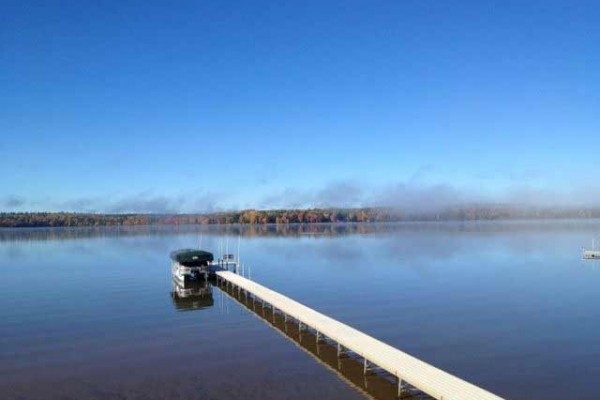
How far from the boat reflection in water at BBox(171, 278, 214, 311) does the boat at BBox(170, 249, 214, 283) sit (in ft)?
1.49

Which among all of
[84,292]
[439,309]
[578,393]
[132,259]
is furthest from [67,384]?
[132,259]

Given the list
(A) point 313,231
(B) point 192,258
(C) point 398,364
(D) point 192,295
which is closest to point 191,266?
(B) point 192,258

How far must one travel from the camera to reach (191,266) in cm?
3362

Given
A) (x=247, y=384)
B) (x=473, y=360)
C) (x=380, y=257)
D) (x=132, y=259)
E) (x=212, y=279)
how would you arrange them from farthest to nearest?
(x=132, y=259) < (x=380, y=257) < (x=212, y=279) < (x=473, y=360) < (x=247, y=384)

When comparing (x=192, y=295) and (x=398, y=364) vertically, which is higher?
(x=398, y=364)

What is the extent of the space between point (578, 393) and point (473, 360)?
2969 millimetres

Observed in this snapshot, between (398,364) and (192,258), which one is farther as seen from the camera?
(192,258)

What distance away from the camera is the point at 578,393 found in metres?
12.3

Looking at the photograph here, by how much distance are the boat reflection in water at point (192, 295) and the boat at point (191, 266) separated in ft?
1.49

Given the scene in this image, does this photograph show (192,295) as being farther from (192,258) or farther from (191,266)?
(192,258)

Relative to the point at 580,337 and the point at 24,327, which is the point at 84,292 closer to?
the point at 24,327

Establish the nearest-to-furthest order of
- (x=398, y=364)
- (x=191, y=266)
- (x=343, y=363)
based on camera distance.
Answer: (x=398, y=364)
(x=343, y=363)
(x=191, y=266)

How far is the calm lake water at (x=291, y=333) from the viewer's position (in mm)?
13188

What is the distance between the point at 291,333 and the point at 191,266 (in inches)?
642
